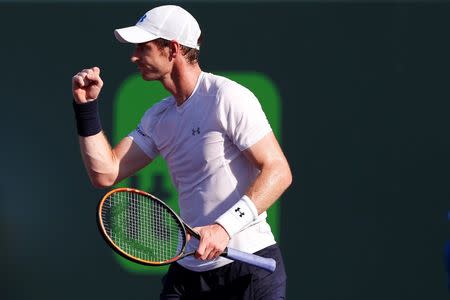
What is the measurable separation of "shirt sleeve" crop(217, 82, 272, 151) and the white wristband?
0.19 m

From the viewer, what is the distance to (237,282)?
3.62 meters

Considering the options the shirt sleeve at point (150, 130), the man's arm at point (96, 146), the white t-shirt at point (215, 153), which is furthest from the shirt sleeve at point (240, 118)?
the man's arm at point (96, 146)

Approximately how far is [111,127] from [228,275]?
1.98 metres

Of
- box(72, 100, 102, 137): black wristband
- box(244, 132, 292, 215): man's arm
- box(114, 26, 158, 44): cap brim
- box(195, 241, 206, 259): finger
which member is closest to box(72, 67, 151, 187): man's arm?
box(72, 100, 102, 137): black wristband

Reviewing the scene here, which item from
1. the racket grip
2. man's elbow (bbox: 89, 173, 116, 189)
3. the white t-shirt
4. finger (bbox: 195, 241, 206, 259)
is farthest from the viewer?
man's elbow (bbox: 89, 173, 116, 189)

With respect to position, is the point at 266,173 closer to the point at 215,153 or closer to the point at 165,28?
the point at 215,153

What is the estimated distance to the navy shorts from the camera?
11.8 feet

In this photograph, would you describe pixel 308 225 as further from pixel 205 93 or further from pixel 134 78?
pixel 205 93

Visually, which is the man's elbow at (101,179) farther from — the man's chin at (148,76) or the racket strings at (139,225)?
the man's chin at (148,76)

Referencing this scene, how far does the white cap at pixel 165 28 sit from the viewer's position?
11.8 feet

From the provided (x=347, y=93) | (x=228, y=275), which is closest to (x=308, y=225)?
(x=347, y=93)

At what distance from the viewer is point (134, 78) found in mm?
5441

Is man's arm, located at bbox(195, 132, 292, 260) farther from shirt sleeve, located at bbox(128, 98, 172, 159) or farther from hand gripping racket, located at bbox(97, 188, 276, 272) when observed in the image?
shirt sleeve, located at bbox(128, 98, 172, 159)

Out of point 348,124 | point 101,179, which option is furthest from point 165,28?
point 348,124
